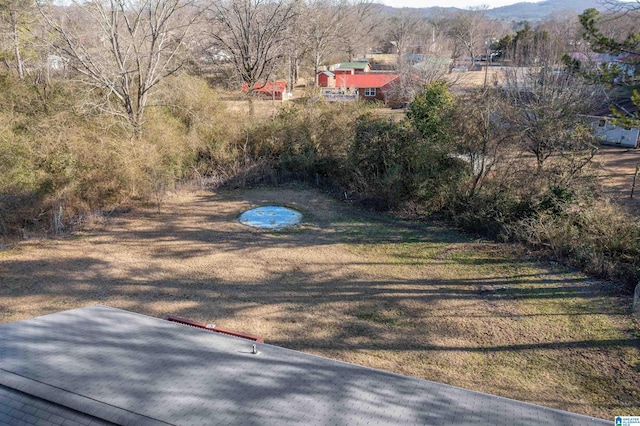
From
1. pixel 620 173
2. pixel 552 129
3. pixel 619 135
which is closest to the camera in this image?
pixel 552 129

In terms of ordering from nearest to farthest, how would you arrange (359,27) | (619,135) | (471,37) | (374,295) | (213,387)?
(213,387), (374,295), (619,135), (471,37), (359,27)

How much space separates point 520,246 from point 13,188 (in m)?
12.9

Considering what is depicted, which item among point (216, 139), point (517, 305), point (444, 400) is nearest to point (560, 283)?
point (517, 305)

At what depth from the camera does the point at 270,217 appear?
12.7 m

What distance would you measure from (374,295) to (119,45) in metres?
12.8

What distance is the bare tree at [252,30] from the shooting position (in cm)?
2266

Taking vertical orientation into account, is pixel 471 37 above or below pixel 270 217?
above

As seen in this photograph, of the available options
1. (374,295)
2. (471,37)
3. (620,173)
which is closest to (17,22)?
(374,295)

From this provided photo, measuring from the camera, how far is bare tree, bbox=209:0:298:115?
22656mm

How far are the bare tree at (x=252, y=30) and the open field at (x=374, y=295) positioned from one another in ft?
46.0

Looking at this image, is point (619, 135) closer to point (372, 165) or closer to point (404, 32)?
point (372, 165)

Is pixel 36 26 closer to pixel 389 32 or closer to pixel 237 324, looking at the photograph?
pixel 237 324

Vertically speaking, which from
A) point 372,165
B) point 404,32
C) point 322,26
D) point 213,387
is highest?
point 404,32

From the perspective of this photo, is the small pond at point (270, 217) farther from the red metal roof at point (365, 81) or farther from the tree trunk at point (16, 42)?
the red metal roof at point (365, 81)
